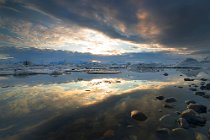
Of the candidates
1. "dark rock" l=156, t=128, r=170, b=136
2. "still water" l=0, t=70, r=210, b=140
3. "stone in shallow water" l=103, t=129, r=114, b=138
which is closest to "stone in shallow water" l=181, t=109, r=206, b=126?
"still water" l=0, t=70, r=210, b=140

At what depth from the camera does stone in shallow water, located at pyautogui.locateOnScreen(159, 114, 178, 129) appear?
39.9ft

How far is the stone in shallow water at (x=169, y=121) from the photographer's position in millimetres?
12164

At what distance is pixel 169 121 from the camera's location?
12.8 m

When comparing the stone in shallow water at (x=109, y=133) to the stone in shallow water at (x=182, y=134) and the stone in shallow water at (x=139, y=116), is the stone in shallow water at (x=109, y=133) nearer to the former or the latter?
the stone in shallow water at (x=139, y=116)

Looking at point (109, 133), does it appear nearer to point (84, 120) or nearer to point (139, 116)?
point (84, 120)

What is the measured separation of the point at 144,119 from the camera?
13.2 metres

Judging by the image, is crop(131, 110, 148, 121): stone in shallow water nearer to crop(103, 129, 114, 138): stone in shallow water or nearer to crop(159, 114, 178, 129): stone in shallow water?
crop(159, 114, 178, 129): stone in shallow water

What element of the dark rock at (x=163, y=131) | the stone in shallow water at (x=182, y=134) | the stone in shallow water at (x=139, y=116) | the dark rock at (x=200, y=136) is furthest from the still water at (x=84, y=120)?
the stone in shallow water at (x=139, y=116)

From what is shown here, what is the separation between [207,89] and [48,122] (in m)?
22.1

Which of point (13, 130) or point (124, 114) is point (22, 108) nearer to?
point (13, 130)

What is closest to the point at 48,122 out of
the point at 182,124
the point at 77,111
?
the point at 77,111

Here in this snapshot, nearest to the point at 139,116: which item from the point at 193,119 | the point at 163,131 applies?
the point at 163,131

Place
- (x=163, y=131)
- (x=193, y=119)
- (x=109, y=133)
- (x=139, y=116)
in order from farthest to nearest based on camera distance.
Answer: (x=139, y=116) < (x=193, y=119) < (x=163, y=131) < (x=109, y=133)

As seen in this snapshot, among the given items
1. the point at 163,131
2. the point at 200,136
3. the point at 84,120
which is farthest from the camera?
the point at 84,120
